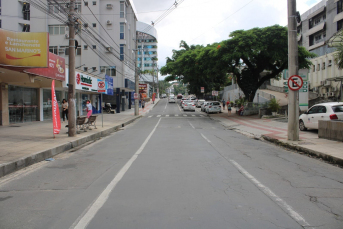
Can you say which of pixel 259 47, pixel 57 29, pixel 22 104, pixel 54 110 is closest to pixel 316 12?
pixel 259 47

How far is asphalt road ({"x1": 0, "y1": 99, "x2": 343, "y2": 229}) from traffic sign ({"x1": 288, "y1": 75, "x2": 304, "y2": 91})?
159 inches

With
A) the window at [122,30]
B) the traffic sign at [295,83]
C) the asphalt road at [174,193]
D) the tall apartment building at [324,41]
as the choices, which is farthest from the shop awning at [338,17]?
the asphalt road at [174,193]

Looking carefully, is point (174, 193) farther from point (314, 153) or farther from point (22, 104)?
point (22, 104)

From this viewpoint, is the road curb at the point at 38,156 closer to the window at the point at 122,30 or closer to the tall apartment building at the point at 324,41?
the tall apartment building at the point at 324,41

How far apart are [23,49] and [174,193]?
12.2 m

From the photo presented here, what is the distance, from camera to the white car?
44.3 ft

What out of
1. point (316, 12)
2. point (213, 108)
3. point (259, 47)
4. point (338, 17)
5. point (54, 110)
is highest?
point (316, 12)

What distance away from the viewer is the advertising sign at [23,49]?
13.3 m

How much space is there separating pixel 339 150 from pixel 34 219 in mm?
9525

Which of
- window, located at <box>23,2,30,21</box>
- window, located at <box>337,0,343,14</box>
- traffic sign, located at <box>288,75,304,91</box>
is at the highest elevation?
window, located at <box>23,2,30,21</box>

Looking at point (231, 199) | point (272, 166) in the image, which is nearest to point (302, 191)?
point (231, 199)

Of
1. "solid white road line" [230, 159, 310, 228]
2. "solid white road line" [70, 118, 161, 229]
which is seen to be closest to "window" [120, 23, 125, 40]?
"solid white road line" [70, 118, 161, 229]

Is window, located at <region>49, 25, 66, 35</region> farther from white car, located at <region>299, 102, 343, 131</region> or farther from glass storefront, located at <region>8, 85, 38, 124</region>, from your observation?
white car, located at <region>299, 102, 343, 131</region>

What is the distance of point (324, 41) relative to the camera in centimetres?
3819
